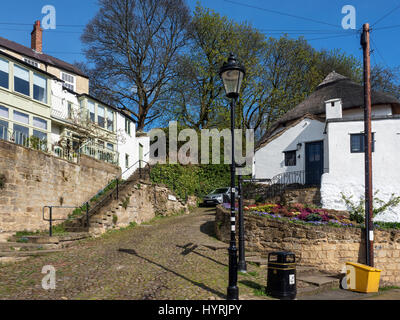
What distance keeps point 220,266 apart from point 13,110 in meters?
A: 13.5

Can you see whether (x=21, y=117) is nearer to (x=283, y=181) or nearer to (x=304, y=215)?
(x=304, y=215)

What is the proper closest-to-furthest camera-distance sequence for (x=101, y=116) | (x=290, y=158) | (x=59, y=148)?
(x=59, y=148) → (x=290, y=158) → (x=101, y=116)

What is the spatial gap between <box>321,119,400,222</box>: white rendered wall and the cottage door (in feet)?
8.07

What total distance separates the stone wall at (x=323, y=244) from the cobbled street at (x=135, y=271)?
161cm

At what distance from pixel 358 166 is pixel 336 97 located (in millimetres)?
8735

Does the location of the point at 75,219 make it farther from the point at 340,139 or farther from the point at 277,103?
the point at 277,103

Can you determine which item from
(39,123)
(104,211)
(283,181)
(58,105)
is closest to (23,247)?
(104,211)

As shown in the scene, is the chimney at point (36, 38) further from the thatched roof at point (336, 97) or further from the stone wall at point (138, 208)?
the thatched roof at point (336, 97)

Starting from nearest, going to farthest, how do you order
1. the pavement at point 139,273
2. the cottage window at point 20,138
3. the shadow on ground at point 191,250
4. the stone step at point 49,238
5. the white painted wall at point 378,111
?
the pavement at point 139,273 < the shadow on ground at point 191,250 < the stone step at point 49,238 < the cottage window at point 20,138 < the white painted wall at point 378,111

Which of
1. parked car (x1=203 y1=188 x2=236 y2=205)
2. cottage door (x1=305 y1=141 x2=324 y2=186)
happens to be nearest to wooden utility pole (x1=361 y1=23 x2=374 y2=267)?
cottage door (x1=305 y1=141 x2=324 y2=186)

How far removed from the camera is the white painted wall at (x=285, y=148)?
22.6 metres

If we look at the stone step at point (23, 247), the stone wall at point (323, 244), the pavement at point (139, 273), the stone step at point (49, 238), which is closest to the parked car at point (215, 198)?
the pavement at point (139, 273)

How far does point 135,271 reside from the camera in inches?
384

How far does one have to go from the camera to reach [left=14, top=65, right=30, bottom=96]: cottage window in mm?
18375
